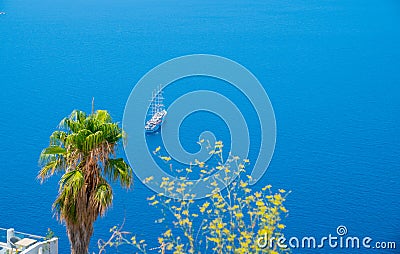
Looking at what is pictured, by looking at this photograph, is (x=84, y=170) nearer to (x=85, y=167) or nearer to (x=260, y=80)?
(x=85, y=167)

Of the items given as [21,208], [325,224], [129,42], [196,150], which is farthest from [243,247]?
[129,42]

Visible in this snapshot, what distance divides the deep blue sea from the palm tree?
5.76 metres

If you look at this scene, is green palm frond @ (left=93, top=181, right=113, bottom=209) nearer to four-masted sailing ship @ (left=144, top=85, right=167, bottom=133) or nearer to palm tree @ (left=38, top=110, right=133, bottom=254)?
palm tree @ (left=38, top=110, right=133, bottom=254)

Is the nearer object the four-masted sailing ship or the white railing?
the white railing

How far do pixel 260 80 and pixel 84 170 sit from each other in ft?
39.8

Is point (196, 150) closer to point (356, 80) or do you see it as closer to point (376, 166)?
point (376, 166)

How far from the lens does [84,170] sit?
4.14 m

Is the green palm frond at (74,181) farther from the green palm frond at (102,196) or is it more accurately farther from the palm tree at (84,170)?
the green palm frond at (102,196)

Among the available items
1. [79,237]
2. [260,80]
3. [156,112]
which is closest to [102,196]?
[79,237]

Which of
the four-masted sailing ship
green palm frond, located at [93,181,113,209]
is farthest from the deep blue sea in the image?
green palm frond, located at [93,181,113,209]

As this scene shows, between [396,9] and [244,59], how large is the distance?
7919 mm

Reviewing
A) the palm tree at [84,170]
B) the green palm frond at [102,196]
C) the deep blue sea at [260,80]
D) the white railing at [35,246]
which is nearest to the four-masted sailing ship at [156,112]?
the deep blue sea at [260,80]

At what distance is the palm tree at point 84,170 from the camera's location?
4.09 meters

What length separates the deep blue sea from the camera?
36.0 feet
